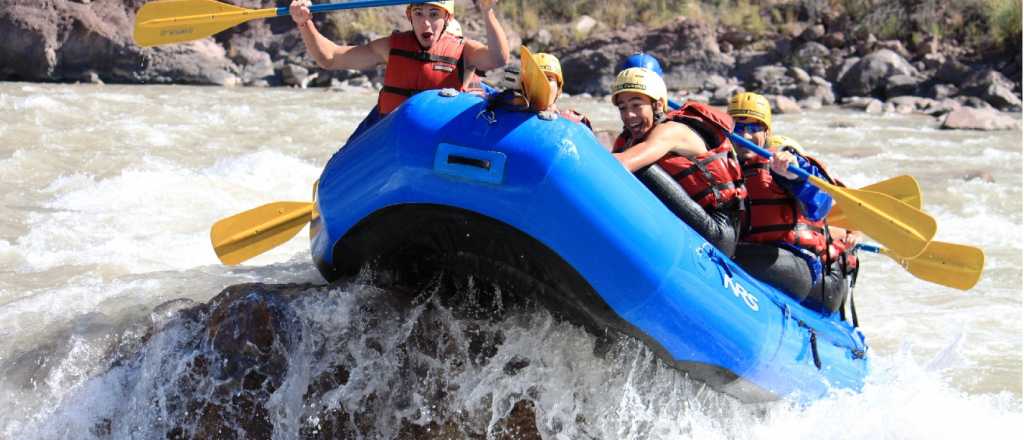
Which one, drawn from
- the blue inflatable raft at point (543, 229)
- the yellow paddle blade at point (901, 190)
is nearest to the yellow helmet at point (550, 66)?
the blue inflatable raft at point (543, 229)

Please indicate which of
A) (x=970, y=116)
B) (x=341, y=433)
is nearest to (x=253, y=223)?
(x=341, y=433)

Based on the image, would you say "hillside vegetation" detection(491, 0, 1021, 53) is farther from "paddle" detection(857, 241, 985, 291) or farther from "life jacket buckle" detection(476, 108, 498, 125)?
"life jacket buckle" detection(476, 108, 498, 125)

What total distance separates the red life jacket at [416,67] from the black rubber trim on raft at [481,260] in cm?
77

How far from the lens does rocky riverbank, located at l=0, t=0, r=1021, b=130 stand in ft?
45.9

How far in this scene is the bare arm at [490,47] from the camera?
341 cm

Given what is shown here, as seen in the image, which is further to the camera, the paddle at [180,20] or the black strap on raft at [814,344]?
the paddle at [180,20]

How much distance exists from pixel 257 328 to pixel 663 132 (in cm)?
136

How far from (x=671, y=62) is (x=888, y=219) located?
12.8 m

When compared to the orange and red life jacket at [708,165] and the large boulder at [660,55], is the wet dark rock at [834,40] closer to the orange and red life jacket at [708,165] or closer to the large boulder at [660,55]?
the large boulder at [660,55]

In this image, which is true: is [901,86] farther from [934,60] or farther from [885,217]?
[885,217]

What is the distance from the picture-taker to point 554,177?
8.77 ft

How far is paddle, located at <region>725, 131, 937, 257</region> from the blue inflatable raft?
654mm

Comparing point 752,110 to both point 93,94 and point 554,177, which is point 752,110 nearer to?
point 554,177

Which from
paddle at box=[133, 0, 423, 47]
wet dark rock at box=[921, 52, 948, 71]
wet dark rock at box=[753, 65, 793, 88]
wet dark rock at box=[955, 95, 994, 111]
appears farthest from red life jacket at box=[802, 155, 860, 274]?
wet dark rock at box=[921, 52, 948, 71]
